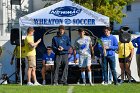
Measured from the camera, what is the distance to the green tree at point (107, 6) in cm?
4034

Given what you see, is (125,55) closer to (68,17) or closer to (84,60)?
(68,17)

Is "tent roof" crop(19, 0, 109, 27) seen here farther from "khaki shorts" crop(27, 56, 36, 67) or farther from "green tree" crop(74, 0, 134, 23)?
"green tree" crop(74, 0, 134, 23)

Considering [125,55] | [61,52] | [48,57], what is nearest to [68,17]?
[48,57]

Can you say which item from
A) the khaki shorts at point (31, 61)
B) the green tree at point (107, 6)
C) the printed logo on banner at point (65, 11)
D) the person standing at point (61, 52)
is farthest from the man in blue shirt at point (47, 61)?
the green tree at point (107, 6)

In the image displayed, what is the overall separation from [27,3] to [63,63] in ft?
86.0

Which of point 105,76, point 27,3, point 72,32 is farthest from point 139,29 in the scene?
point 105,76

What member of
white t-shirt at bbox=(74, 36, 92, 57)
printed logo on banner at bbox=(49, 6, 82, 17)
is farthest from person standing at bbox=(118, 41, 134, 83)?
white t-shirt at bbox=(74, 36, 92, 57)

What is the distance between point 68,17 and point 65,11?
9.0 inches

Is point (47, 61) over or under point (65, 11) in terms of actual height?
under

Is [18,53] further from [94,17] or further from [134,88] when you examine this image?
[134,88]

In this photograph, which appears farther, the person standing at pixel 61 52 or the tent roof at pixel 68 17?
the tent roof at pixel 68 17

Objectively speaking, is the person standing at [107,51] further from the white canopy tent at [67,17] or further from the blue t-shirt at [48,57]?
the blue t-shirt at [48,57]

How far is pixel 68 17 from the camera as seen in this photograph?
18453 millimetres

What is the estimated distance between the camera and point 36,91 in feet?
47.0
